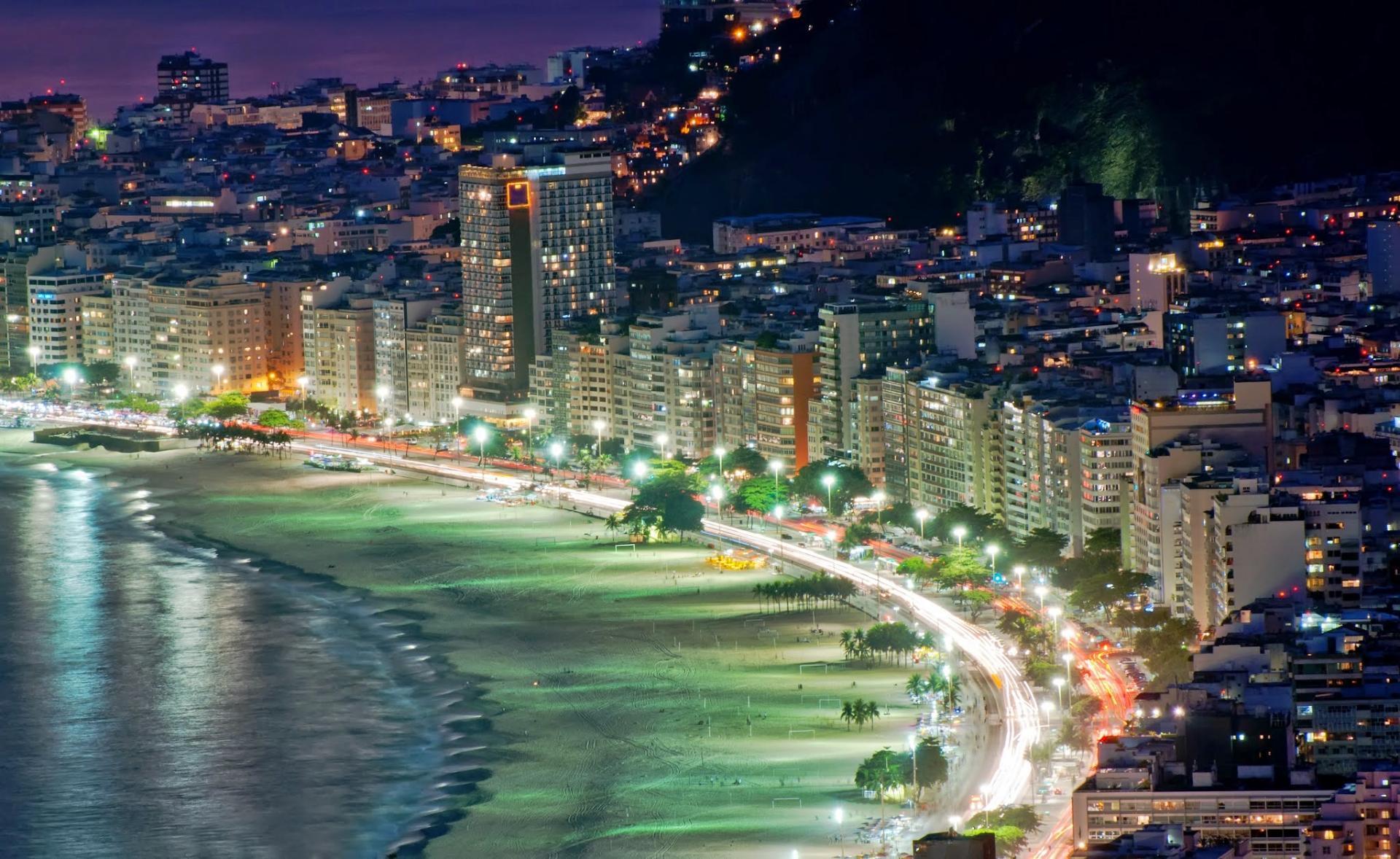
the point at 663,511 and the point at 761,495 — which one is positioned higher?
the point at 761,495

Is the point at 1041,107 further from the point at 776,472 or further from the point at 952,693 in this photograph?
the point at 952,693

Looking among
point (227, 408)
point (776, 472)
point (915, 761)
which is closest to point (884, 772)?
point (915, 761)

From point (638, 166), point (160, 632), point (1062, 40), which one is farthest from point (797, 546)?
point (638, 166)

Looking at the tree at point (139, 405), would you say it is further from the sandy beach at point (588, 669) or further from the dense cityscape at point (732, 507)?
the sandy beach at point (588, 669)

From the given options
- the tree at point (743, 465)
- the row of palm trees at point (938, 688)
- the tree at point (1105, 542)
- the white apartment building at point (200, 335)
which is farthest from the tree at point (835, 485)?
the white apartment building at point (200, 335)

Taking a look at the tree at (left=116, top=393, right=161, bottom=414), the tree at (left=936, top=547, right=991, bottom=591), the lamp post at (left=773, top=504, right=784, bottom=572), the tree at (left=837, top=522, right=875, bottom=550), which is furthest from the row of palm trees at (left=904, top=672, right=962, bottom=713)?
the tree at (left=116, top=393, right=161, bottom=414)
